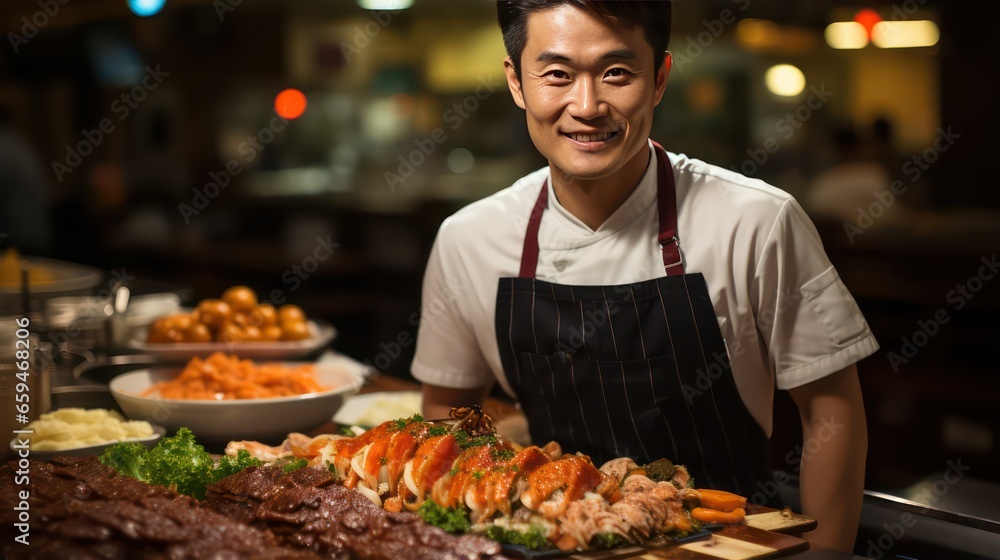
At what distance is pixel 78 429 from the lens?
2.54 m

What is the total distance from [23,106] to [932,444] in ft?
36.6

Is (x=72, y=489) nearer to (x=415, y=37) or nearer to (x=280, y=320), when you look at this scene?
(x=280, y=320)

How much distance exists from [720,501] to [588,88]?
954 mm

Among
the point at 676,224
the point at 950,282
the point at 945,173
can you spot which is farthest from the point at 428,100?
the point at 676,224

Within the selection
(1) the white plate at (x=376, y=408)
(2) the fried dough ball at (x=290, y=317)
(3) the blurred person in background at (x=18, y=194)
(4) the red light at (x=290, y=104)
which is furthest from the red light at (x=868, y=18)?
(4) the red light at (x=290, y=104)

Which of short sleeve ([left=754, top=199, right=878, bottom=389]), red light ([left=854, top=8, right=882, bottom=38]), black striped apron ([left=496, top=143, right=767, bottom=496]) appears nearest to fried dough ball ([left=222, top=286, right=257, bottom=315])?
black striped apron ([left=496, top=143, right=767, bottom=496])

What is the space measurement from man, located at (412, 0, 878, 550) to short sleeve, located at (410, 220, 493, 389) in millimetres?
104

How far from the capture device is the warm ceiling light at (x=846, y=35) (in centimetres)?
816

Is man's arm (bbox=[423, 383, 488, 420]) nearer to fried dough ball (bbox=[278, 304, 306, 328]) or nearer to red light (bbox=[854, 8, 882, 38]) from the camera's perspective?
fried dough ball (bbox=[278, 304, 306, 328])

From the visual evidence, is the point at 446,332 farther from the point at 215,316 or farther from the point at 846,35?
the point at 846,35

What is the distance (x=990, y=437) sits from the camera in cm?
535

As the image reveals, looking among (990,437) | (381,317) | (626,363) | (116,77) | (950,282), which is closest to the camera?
(626,363)

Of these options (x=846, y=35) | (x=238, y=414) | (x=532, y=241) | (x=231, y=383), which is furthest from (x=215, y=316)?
(x=846, y=35)

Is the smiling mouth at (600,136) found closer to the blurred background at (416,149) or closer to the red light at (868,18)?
the blurred background at (416,149)
